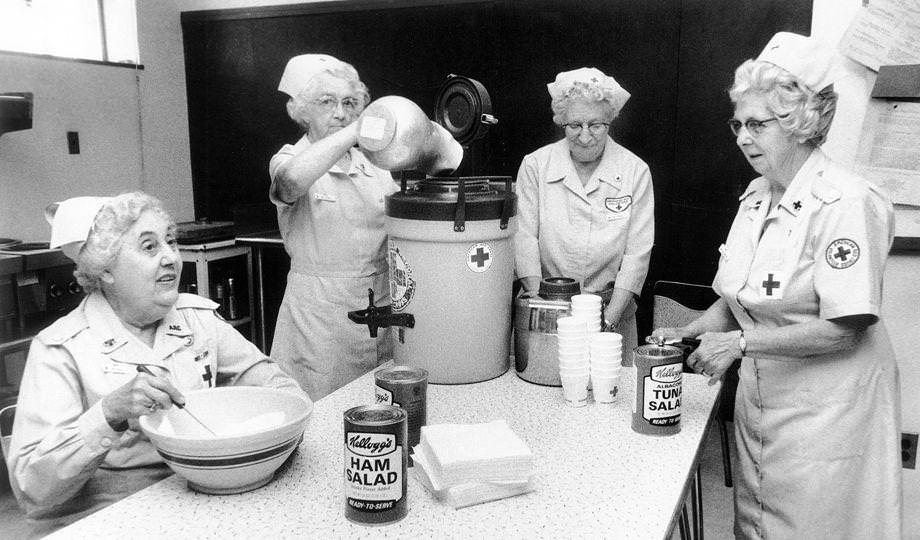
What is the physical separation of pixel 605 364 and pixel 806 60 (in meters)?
0.84

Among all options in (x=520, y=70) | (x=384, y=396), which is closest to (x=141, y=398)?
(x=384, y=396)

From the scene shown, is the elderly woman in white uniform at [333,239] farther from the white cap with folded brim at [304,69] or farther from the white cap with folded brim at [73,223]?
the white cap with folded brim at [73,223]

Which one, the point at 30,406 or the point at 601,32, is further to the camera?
the point at 601,32

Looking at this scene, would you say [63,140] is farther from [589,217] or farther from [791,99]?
[791,99]

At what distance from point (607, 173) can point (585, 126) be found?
0.21 metres

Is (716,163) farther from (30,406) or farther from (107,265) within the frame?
(30,406)

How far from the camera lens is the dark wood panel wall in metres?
3.61

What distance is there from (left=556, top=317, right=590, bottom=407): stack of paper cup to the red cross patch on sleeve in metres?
0.57

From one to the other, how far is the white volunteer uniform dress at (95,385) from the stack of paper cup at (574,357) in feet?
2.07

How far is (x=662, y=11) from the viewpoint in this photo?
3.63 metres

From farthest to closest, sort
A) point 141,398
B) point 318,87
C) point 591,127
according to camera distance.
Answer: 1. point 591,127
2. point 318,87
3. point 141,398

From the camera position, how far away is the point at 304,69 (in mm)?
2365

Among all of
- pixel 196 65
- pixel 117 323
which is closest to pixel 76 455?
pixel 117 323

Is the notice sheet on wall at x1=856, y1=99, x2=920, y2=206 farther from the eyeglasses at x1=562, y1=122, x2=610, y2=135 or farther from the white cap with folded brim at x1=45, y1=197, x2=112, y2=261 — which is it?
the white cap with folded brim at x1=45, y1=197, x2=112, y2=261
